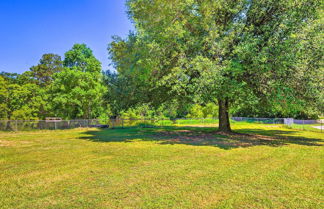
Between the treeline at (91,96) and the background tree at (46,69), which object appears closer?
the treeline at (91,96)

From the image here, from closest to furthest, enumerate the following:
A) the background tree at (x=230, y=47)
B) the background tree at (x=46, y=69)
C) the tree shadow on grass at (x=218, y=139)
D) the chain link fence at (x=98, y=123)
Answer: the background tree at (x=230, y=47)
the tree shadow on grass at (x=218, y=139)
the chain link fence at (x=98, y=123)
the background tree at (x=46, y=69)

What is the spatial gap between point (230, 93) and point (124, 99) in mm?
8552

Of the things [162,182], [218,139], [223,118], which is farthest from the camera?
[223,118]

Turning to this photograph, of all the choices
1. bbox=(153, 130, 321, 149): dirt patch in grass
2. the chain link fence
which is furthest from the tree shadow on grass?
the chain link fence

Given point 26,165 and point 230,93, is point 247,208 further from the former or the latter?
point 230,93

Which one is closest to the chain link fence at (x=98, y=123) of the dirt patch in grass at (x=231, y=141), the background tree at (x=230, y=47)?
the dirt patch in grass at (x=231, y=141)

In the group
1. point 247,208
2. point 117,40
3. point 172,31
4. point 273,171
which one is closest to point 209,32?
point 172,31

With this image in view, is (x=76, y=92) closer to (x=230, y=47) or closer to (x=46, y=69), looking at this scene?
(x=230, y=47)

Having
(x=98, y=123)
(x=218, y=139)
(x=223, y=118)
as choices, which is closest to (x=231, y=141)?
(x=218, y=139)

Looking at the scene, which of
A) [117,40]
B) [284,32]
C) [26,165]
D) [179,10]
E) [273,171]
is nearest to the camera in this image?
[273,171]

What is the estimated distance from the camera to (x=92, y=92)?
27.7 m

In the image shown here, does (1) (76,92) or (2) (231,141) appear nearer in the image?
(2) (231,141)

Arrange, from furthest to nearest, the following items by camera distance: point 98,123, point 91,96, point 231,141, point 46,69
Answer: point 46,69, point 98,123, point 91,96, point 231,141

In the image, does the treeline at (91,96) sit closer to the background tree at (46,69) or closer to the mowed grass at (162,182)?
the background tree at (46,69)
